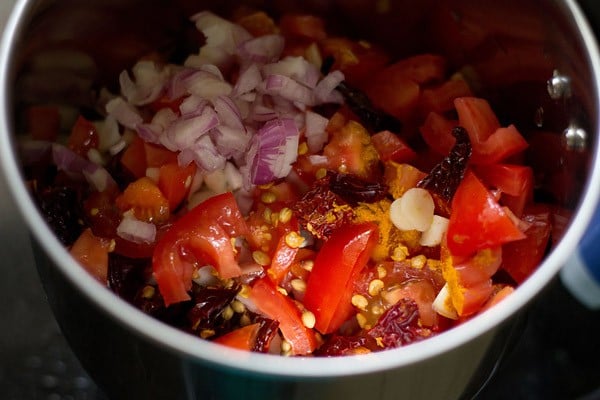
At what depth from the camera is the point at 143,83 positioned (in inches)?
38.9

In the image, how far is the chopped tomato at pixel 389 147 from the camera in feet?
3.02

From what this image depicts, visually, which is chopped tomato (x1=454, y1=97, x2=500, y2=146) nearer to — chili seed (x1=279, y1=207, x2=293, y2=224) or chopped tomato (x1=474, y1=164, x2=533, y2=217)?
chopped tomato (x1=474, y1=164, x2=533, y2=217)

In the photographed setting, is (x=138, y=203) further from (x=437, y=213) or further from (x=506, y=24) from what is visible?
(x=506, y=24)

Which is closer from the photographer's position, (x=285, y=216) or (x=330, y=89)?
(x=285, y=216)

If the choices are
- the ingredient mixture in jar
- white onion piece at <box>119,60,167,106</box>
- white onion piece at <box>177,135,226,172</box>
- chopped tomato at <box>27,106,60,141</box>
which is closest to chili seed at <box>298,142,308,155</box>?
the ingredient mixture in jar

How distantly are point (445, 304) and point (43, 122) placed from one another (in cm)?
55

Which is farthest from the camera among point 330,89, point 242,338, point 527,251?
point 330,89

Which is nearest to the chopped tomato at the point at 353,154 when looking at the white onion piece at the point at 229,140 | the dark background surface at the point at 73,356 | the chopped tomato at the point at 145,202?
the white onion piece at the point at 229,140

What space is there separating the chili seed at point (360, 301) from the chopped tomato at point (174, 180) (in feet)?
0.82

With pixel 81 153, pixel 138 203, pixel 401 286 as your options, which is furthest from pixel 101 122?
pixel 401 286

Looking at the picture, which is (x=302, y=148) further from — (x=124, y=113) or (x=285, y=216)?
(x=124, y=113)

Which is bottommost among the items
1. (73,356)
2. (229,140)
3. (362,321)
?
(73,356)

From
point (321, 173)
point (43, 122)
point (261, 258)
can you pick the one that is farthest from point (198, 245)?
point (43, 122)

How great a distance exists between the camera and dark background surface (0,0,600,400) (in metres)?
0.97
